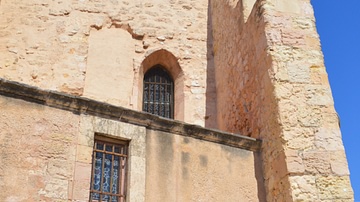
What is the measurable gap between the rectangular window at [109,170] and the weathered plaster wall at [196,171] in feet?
0.96

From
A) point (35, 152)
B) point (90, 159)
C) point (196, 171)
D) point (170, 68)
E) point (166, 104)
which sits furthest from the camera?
point (170, 68)

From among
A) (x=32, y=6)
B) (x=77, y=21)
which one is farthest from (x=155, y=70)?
(x=32, y=6)

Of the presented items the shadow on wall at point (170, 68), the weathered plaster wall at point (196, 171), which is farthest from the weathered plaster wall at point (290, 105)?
the shadow on wall at point (170, 68)

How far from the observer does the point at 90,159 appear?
5.06m

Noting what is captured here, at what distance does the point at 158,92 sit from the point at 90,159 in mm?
4362

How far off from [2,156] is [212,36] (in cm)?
602

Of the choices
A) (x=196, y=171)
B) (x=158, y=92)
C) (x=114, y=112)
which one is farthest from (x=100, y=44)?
(x=196, y=171)

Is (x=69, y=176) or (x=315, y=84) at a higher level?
(x=315, y=84)

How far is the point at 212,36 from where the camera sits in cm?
967

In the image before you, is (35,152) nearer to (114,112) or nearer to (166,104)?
(114,112)

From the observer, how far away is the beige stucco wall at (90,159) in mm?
4656

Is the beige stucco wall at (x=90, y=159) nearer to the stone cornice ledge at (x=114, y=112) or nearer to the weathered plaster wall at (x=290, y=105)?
the stone cornice ledge at (x=114, y=112)

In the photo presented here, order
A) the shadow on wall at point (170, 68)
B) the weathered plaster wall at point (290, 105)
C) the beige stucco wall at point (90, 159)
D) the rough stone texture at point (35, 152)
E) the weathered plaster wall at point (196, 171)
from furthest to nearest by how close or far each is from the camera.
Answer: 1. the shadow on wall at point (170, 68)
2. the weathered plaster wall at point (290, 105)
3. the weathered plaster wall at point (196, 171)
4. the beige stucco wall at point (90, 159)
5. the rough stone texture at point (35, 152)

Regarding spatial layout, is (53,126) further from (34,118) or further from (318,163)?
(318,163)
